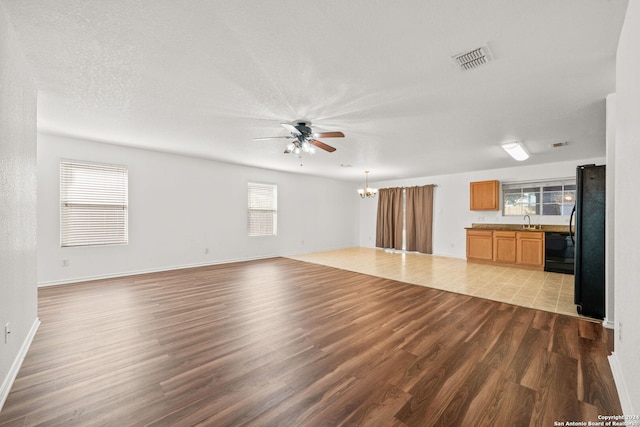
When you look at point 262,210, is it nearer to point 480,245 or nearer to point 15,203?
point 15,203

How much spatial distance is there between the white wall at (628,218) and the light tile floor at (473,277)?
1.83 metres

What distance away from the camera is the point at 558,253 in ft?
18.1

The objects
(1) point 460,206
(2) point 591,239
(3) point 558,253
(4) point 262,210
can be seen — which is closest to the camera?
(2) point 591,239

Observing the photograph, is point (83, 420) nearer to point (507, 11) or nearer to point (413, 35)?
point (413, 35)

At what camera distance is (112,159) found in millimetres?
4910

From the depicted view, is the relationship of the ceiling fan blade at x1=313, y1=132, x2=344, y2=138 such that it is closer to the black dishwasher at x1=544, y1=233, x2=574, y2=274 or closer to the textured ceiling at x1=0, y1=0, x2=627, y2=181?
the textured ceiling at x1=0, y1=0, x2=627, y2=181

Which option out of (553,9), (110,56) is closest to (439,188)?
(553,9)

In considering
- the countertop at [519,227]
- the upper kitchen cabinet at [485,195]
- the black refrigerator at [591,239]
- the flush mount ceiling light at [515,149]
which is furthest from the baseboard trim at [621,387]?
the upper kitchen cabinet at [485,195]

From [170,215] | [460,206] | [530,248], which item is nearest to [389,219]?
[460,206]

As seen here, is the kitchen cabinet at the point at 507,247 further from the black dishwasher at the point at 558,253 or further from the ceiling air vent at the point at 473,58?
the ceiling air vent at the point at 473,58

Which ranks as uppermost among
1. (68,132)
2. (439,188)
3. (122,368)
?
(68,132)

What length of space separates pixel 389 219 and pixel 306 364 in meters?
7.41

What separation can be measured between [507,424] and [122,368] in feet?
8.84

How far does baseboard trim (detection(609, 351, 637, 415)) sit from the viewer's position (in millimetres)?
1525
